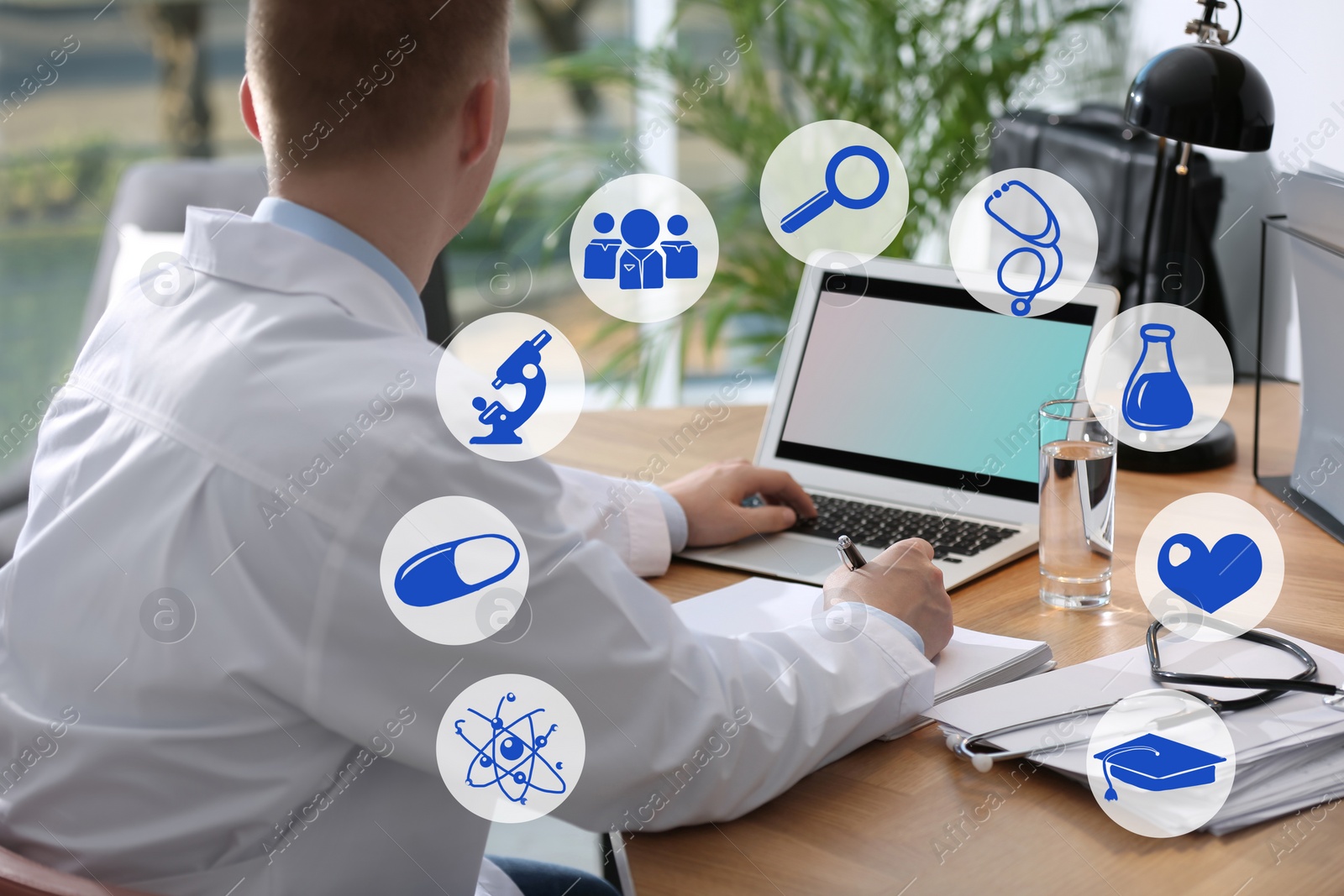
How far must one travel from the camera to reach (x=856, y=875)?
0.76 meters

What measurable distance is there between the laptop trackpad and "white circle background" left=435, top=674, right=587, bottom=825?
1.51 feet

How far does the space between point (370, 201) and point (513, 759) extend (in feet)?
1.36

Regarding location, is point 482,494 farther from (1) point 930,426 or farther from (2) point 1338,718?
(1) point 930,426

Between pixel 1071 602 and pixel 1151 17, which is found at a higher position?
pixel 1151 17

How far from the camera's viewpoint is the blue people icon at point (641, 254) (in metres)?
3.12

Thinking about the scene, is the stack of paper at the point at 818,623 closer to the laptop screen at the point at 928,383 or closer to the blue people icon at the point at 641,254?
the laptop screen at the point at 928,383

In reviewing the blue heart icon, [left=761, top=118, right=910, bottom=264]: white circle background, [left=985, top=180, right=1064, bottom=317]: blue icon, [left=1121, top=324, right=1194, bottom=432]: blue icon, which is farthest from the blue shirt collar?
[left=761, top=118, right=910, bottom=264]: white circle background

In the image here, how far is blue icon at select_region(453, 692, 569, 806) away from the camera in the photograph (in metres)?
0.80

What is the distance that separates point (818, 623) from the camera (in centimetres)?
96

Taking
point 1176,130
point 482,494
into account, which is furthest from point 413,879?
point 1176,130

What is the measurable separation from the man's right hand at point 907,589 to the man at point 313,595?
0.20 ft

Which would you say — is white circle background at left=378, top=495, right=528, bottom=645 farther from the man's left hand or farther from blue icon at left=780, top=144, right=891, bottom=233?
blue icon at left=780, top=144, right=891, bottom=233

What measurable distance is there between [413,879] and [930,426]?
2.57 ft

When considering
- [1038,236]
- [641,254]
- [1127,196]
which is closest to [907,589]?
[1127,196]
